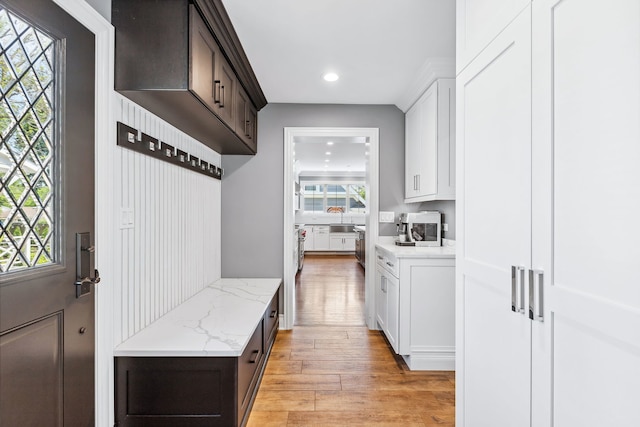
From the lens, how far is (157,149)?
215 centimetres

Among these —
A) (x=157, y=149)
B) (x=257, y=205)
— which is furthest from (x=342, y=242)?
(x=157, y=149)

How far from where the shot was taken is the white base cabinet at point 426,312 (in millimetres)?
2799

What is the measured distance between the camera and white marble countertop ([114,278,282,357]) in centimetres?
177

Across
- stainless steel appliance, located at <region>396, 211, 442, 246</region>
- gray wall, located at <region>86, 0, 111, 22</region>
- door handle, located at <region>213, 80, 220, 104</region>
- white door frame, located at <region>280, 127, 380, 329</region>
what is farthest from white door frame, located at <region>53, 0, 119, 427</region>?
stainless steel appliance, located at <region>396, 211, 442, 246</region>

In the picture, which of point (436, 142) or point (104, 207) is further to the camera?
point (436, 142)

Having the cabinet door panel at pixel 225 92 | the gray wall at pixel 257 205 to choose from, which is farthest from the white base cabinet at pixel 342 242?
the cabinet door panel at pixel 225 92

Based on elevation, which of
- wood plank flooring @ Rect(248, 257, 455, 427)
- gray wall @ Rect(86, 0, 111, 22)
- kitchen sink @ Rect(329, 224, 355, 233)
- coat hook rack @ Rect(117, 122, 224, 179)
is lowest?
wood plank flooring @ Rect(248, 257, 455, 427)
